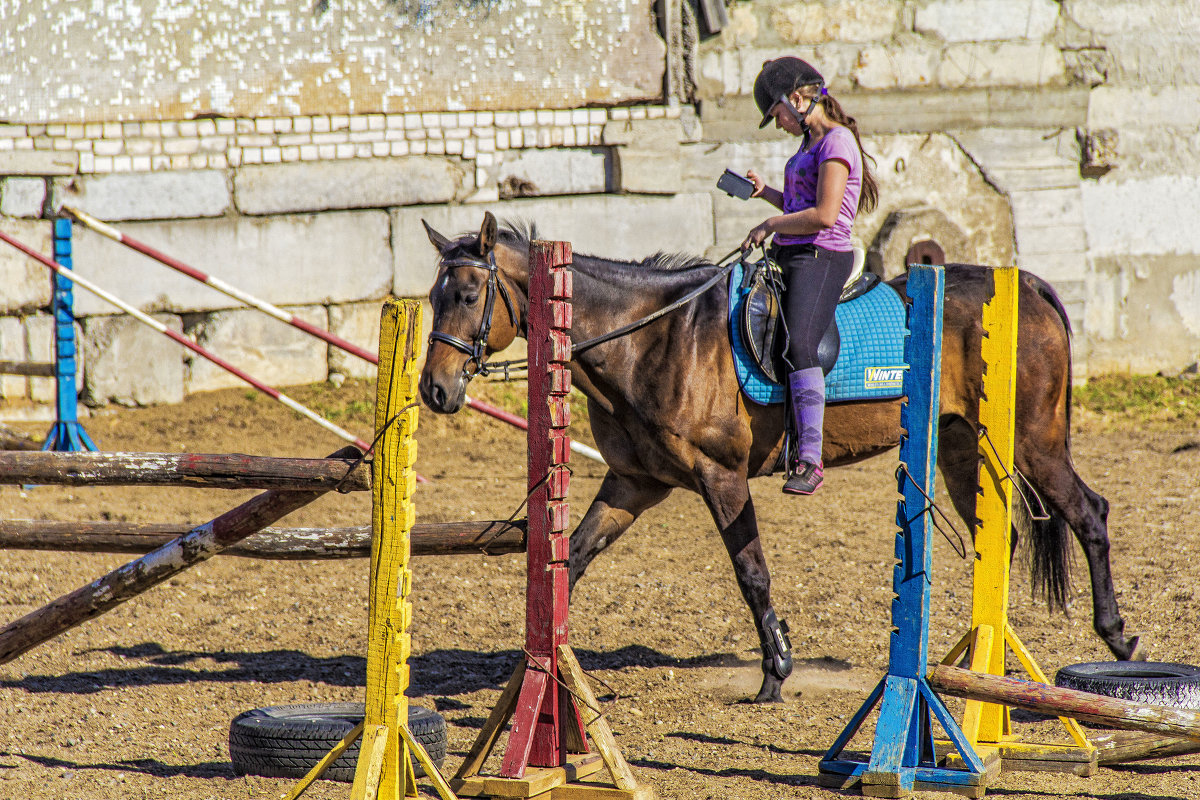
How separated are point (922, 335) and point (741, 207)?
24.4ft

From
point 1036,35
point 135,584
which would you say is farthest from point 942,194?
point 135,584

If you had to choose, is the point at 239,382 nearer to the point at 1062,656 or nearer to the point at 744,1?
the point at 744,1

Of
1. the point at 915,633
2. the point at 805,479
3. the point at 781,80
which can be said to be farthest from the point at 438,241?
the point at 915,633

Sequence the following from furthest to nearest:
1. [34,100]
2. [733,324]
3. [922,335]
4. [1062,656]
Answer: [34,100]
[1062,656]
[733,324]
[922,335]

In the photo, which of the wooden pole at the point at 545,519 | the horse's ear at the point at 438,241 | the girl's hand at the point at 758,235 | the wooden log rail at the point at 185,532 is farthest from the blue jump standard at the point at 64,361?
the wooden pole at the point at 545,519

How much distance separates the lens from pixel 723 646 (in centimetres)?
604

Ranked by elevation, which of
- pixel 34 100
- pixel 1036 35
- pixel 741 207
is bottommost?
pixel 741 207

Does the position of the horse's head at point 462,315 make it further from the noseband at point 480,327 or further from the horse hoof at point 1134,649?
the horse hoof at point 1134,649

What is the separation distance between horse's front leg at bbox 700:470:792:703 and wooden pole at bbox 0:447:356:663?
2054mm

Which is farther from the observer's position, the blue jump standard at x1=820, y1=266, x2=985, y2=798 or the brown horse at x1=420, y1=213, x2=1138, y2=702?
the brown horse at x1=420, y1=213, x2=1138, y2=702

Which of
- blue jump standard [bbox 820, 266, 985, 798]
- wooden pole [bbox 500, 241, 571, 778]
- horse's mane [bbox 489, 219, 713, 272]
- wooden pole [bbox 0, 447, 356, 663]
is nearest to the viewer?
wooden pole [bbox 0, 447, 356, 663]

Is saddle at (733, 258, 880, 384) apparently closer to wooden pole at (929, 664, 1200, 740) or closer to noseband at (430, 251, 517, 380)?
noseband at (430, 251, 517, 380)

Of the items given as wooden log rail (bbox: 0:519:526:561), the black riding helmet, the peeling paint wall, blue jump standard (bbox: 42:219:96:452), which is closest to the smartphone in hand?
the black riding helmet

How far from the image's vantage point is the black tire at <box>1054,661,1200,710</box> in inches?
177
